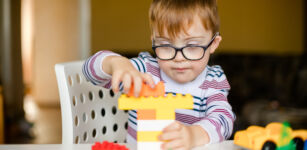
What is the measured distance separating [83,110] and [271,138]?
0.55 metres

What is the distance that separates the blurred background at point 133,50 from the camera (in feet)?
10.4

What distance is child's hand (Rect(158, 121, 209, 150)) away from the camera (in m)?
0.54

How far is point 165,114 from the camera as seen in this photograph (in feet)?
1.77

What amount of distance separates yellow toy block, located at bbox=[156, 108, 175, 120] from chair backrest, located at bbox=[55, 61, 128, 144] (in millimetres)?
406

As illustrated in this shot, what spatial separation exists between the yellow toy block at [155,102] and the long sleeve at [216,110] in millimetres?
180

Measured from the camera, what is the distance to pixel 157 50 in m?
0.80

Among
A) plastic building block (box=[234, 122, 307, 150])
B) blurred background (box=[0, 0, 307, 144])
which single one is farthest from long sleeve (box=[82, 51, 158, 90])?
blurred background (box=[0, 0, 307, 144])

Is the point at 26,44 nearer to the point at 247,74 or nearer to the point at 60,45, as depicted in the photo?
the point at 60,45

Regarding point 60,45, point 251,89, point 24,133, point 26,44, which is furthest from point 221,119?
point 26,44

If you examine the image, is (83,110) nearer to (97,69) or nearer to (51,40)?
(97,69)

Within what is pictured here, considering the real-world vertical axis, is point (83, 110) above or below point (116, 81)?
below

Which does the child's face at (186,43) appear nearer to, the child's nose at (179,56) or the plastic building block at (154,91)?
the child's nose at (179,56)

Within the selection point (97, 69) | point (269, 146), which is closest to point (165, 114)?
point (269, 146)

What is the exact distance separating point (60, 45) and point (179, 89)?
15.3 ft
